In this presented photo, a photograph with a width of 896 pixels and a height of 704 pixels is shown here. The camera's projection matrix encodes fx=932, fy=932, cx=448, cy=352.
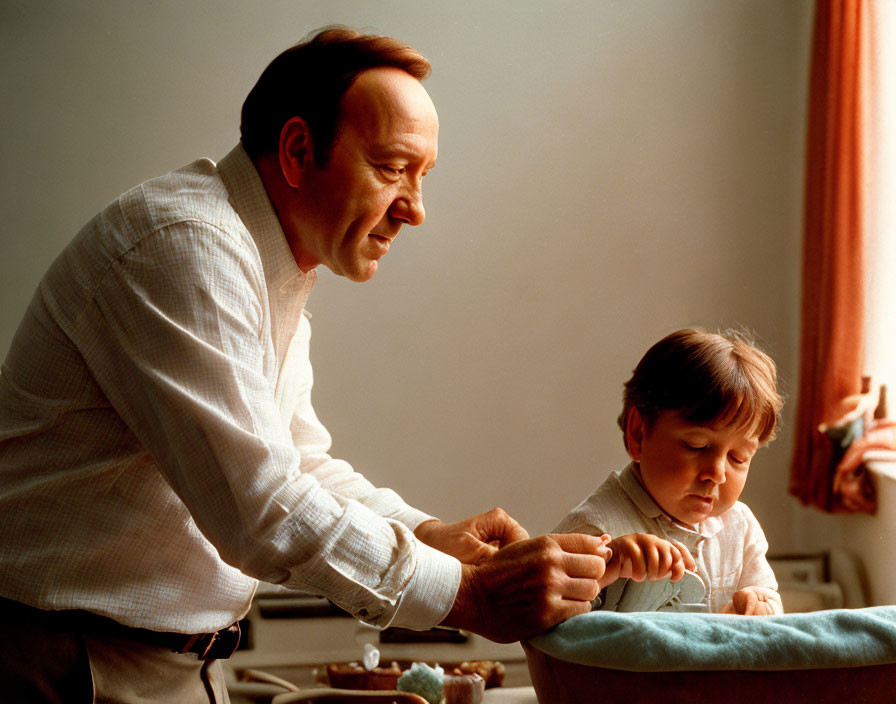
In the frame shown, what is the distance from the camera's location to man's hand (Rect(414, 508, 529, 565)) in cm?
122

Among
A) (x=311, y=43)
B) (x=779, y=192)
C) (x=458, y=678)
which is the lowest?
(x=458, y=678)

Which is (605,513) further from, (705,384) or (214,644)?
(214,644)

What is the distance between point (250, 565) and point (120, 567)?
22 cm

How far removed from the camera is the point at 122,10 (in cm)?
291

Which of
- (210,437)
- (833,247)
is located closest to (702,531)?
(210,437)

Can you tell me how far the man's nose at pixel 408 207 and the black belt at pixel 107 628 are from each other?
544 millimetres

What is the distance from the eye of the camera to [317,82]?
1.14 meters

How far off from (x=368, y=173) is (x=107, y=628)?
1.94 ft

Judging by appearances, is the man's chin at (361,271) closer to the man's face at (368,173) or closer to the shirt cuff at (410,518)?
the man's face at (368,173)

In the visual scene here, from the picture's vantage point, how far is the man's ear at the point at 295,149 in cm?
113

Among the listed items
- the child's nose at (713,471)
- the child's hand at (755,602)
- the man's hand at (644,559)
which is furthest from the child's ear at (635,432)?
the man's hand at (644,559)

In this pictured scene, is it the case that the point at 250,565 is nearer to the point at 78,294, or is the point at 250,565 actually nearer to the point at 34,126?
the point at 78,294

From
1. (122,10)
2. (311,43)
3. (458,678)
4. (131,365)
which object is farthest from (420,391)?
(131,365)

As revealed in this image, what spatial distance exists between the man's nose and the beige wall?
1.78 metres
